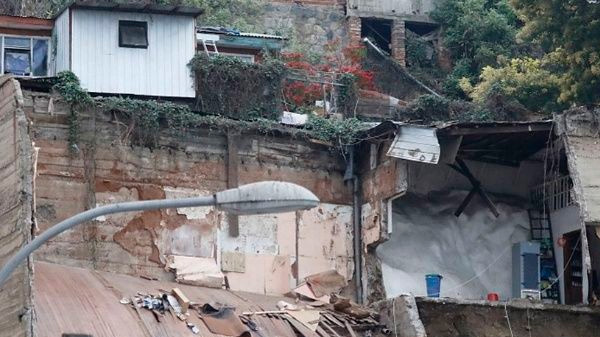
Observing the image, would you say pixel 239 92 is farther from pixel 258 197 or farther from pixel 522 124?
pixel 258 197

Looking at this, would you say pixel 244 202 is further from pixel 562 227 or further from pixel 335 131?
pixel 562 227

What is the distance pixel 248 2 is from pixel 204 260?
1484cm

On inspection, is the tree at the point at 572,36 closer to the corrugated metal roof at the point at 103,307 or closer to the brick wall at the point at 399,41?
the corrugated metal roof at the point at 103,307

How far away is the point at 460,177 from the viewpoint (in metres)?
31.3

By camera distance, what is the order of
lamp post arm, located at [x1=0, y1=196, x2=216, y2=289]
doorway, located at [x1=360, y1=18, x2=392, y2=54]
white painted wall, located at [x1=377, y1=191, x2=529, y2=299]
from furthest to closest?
doorway, located at [x1=360, y1=18, x2=392, y2=54], white painted wall, located at [x1=377, y1=191, x2=529, y2=299], lamp post arm, located at [x1=0, y1=196, x2=216, y2=289]

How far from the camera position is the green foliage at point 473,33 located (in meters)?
40.8

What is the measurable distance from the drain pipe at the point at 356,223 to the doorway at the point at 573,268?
175 inches

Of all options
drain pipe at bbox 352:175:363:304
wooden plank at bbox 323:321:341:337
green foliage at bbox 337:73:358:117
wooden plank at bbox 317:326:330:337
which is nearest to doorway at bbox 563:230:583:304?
drain pipe at bbox 352:175:363:304

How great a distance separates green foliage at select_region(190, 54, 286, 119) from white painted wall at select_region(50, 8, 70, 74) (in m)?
2.78

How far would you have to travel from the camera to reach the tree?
1168 inches

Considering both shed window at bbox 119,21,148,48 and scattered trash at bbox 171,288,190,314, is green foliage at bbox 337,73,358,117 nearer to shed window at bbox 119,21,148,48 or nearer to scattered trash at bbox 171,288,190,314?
shed window at bbox 119,21,148,48

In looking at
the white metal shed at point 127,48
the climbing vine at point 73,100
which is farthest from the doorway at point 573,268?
the climbing vine at point 73,100

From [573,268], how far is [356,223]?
4.81m

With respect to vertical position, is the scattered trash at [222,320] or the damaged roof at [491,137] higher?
the damaged roof at [491,137]
